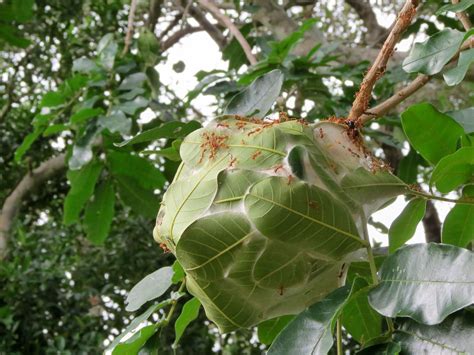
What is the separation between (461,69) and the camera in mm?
847

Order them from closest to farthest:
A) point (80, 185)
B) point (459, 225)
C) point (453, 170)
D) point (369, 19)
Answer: point (453, 170), point (459, 225), point (80, 185), point (369, 19)

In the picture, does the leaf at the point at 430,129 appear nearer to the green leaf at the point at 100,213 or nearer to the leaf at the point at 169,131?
the leaf at the point at 169,131

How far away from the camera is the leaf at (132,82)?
1831mm

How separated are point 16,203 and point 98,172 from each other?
117cm

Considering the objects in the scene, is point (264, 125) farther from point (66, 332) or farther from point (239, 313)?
point (66, 332)

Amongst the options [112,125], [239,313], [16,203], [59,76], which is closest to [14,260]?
[16,203]

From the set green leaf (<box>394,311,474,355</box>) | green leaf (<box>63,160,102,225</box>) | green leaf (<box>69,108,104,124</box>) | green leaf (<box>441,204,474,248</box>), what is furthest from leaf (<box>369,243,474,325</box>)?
green leaf (<box>63,160,102,225</box>)

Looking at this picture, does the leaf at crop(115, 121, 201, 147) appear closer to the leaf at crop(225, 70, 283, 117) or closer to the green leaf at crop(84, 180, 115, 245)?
the leaf at crop(225, 70, 283, 117)

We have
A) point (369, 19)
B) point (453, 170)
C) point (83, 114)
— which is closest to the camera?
point (453, 170)

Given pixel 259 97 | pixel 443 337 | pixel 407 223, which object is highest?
pixel 259 97

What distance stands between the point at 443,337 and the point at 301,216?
0.16 metres

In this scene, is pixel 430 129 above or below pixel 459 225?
above

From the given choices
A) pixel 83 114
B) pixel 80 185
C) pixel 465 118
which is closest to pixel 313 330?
pixel 465 118

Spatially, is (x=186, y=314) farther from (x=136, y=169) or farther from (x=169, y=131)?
(x=136, y=169)
